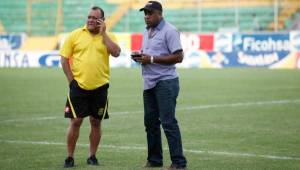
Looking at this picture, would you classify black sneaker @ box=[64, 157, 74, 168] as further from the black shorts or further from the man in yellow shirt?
the black shorts

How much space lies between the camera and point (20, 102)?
66.0 ft

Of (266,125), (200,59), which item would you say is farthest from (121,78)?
(266,125)

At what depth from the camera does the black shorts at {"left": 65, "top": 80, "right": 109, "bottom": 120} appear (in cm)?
1039

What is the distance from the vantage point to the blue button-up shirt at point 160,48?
32.4 feet

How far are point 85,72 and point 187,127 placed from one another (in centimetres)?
486

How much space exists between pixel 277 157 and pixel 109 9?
3714 cm

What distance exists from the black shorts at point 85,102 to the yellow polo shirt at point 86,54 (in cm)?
8

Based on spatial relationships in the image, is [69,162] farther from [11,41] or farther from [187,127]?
[11,41]

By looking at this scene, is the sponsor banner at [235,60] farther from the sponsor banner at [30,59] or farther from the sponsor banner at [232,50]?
the sponsor banner at [30,59]

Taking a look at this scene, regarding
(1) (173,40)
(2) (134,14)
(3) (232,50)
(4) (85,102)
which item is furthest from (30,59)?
(1) (173,40)

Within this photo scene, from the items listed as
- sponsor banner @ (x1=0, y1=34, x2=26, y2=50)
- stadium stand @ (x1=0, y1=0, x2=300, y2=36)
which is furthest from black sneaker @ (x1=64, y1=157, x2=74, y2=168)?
sponsor banner @ (x1=0, y1=34, x2=26, y2=50)

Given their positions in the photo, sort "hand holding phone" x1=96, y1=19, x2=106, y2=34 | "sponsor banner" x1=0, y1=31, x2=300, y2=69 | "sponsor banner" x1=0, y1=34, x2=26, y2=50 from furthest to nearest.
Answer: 1. "sponsor banner" x1=0, y1=34, x2=26, y2=50
2. "sponsor banner" x1=0, y1=31, x2=300, y2=69
3. "hand holding phone" x1=96, y1=19, x2=106, y2=34

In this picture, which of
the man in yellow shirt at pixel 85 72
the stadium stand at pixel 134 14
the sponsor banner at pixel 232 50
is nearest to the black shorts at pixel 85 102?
the man in yellow shirt at pixel 85 72

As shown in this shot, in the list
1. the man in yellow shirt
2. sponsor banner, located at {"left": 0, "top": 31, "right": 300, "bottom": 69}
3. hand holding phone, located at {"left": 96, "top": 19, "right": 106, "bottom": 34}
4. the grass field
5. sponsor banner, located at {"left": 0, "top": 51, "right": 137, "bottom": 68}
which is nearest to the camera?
hand holding phone, located at {"left": 96, "top": 19, "right": 106, "bottom": 34}
